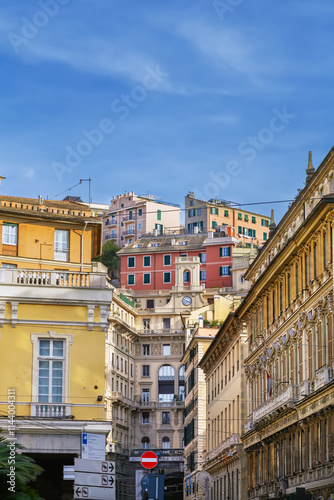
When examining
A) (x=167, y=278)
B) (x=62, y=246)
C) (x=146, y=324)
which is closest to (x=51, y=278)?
(x=62, y=246)

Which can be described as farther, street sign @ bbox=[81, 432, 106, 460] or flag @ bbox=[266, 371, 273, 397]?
flag @ bbox=[266, 371, 273, 397]

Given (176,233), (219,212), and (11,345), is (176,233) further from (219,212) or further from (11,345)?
(11,345)

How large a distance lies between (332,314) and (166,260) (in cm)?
10647

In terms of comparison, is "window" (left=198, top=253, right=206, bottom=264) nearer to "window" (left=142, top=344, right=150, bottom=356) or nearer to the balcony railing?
"window" (left=142, top=344, right=150, bottom=356)

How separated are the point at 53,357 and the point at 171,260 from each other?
367 ft

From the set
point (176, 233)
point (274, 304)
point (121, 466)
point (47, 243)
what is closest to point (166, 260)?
point (176, 233)

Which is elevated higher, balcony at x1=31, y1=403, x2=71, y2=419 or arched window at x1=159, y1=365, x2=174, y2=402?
arched window at x1=159, y1=365, x2=174, y2=402

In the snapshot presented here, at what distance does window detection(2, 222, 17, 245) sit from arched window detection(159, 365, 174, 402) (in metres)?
96.8

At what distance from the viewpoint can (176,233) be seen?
16350 cm

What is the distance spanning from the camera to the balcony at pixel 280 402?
46188 millimetres

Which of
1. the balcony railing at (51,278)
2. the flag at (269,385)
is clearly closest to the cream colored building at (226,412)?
the flag at (269,385)

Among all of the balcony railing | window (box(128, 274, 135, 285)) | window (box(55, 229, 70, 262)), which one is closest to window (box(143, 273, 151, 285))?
window (box(128, 274, 135, 285))

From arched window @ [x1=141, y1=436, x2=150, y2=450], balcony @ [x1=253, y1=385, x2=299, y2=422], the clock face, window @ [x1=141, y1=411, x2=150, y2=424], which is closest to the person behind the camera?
balcony @ [x1=253, y1=385, x2=299, y2=422]

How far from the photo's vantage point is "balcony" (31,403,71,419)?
3409 cm
